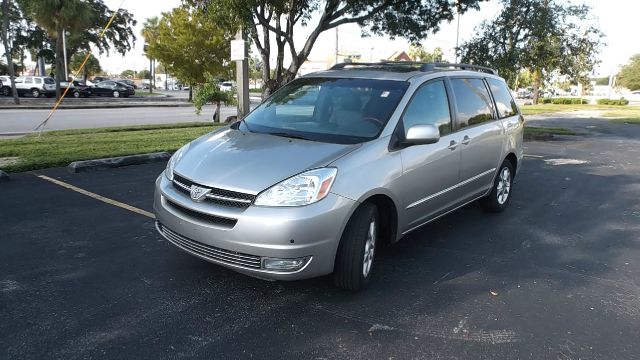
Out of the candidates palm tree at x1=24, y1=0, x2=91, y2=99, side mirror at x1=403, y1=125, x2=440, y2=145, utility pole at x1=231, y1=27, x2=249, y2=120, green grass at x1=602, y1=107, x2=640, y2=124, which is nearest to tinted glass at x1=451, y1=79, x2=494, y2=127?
side mirror at x1=403, y1=125, x2=440, y2=145

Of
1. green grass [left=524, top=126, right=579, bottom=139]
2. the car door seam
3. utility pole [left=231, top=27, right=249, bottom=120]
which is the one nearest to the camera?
the car door seam

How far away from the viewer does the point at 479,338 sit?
10.5 feet

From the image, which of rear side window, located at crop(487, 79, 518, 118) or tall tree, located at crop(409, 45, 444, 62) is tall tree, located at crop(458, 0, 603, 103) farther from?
tall tree, located at crop(409, 45, 444, 62)

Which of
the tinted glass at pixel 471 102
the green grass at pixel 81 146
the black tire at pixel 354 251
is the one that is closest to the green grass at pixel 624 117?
the green grass at pixel 81 146

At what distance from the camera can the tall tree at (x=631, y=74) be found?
309ft

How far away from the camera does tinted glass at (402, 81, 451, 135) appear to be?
432 centimetres

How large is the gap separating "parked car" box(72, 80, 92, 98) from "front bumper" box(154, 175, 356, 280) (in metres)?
39.2

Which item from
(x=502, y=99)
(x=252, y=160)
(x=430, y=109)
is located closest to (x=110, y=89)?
(x=502, y=99)

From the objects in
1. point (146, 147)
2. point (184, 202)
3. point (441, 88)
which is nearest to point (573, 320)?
point (441, 88)

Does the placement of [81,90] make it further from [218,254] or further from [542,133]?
[218,254]

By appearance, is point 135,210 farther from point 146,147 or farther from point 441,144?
point 146,147

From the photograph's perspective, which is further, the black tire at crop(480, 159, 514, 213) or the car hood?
the black tire at crop(480, 159, 514, 213)

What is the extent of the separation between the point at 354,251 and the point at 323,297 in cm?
46

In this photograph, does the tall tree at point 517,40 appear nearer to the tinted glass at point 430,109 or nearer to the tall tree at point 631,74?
the tinted glass at point 430,109
